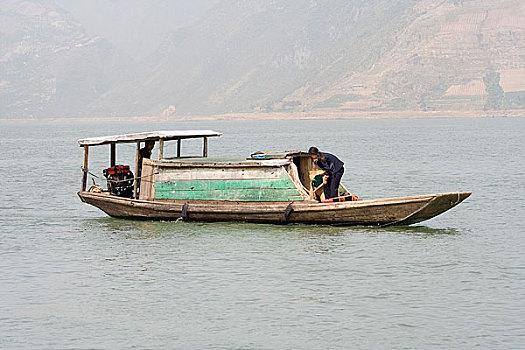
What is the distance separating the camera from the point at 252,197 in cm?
2494

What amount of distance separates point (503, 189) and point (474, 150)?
129 feet

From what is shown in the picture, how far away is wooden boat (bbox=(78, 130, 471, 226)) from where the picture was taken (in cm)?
2394

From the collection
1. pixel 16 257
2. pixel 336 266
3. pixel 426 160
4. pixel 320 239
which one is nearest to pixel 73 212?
pixel 16 257

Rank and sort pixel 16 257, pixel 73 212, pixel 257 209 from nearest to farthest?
pixel 16 257 < pixel 257 209 < pixel 73 212

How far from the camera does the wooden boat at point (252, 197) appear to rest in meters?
23.9

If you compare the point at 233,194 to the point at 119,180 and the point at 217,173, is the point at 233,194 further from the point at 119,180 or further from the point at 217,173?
the point at 119,180

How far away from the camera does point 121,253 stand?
22656 mm

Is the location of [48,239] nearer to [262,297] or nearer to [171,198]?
[171,198]

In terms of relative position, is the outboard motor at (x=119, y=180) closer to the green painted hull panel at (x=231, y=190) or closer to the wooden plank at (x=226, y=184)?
the green painted hull panel at (x=231, y=190)

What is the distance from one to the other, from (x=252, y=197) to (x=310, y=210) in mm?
1781

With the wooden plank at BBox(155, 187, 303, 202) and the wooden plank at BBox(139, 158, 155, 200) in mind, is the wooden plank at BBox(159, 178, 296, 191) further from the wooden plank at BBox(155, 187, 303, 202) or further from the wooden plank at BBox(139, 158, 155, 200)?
the wooden plank at BBox(139, 158, 155, 200)

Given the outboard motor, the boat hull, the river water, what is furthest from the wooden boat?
the outboard motor

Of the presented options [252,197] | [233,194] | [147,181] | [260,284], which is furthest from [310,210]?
[260,284]

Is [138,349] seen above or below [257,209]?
below
